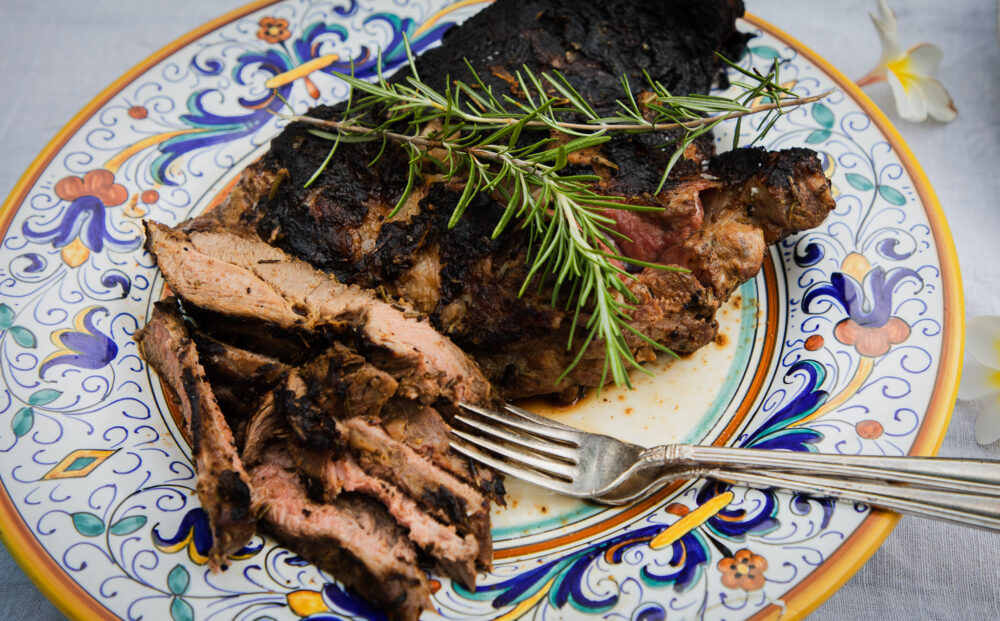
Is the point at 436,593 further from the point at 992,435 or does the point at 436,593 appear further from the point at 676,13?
the point at 676,13

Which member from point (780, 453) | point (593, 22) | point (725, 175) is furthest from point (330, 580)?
point (593, 22)

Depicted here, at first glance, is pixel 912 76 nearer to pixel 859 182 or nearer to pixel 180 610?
pixel 859 182

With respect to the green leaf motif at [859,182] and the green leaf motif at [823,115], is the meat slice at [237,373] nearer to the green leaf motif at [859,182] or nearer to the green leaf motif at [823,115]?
Result: the green leaf motif at [859,182]

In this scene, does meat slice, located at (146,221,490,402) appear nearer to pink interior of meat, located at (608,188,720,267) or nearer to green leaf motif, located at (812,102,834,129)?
pink interior of meat, located at (608,188,720,267)

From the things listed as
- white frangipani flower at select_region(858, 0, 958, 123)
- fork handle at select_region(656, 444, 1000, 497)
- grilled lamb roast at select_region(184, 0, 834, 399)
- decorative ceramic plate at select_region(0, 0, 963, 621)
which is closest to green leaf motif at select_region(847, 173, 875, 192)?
decorative ceramic plate at select_region(0, 0, 963, 621)

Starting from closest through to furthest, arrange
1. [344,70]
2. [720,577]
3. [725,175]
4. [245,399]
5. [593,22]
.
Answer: [720,577] → [245,399] → [725,175] → [593,22] → [344,70]
